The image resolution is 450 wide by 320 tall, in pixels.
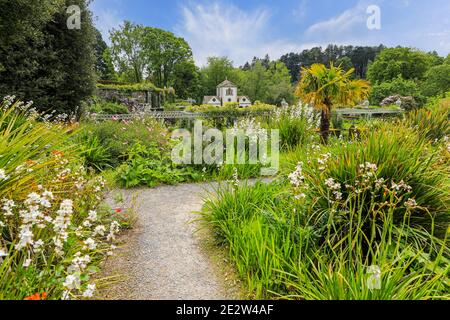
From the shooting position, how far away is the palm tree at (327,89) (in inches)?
251

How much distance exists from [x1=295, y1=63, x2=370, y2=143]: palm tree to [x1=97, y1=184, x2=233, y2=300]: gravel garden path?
4292mm

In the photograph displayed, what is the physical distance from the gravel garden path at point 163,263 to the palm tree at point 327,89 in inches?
169

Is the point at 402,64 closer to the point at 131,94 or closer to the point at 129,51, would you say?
the point at 129,51

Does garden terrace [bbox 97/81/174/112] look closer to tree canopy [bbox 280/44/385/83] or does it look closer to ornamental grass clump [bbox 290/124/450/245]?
ornamental grass clump [bbox 290/124/450/245]

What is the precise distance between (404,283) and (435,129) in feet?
17.5

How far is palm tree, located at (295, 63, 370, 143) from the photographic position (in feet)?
20.9

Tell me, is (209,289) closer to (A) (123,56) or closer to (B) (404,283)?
(B) (404,283)

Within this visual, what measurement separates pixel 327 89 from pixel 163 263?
18.2 feet

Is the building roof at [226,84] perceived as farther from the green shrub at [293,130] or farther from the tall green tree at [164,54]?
the green shrub at [293,130]

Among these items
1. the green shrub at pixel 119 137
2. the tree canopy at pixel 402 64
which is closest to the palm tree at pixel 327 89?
the green shrub at pixel 119 137

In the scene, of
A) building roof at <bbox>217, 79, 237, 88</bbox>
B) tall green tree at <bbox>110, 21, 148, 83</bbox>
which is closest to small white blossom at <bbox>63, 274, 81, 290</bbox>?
tall green tree at <bbox>110, 21, 148, 83</bbox>

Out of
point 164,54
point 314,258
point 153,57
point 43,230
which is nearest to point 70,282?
point 43,230

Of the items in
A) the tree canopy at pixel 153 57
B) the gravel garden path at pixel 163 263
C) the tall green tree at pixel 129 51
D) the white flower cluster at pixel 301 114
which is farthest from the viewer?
the tree canopy at pixel 153 57
